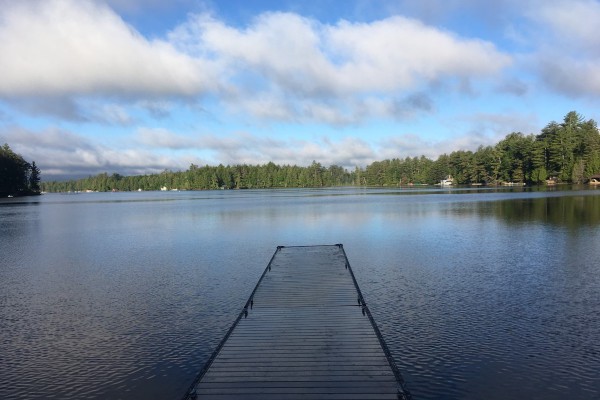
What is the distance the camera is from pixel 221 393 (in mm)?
7820

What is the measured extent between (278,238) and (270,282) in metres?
14.6

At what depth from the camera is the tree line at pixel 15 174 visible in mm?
127125

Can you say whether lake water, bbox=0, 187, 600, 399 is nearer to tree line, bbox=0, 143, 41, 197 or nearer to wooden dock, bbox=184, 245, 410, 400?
wooden dock, bbox=184, 245, 410, 400

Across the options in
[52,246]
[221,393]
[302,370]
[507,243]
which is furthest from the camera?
[52,246]

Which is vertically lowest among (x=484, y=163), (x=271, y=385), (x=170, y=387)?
(x=170, y=387)

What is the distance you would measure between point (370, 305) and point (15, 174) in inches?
5757

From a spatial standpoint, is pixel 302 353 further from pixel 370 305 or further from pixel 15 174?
pixel 15 174

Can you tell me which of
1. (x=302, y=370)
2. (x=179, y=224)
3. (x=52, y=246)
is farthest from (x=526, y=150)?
(x=302, y=370)

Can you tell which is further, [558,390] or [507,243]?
[507,243]

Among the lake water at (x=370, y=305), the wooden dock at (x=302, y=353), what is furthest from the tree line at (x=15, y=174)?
the wooden dock at (x=302, y=353)

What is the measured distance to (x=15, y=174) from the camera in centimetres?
13225

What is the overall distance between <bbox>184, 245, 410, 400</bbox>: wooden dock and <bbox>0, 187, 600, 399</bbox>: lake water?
32.4 inches

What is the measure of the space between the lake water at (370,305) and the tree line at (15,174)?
116330mm

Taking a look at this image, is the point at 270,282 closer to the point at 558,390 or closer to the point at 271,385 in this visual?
the point at 271,385
